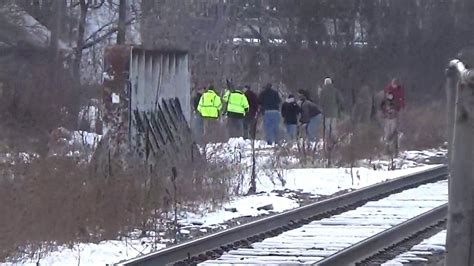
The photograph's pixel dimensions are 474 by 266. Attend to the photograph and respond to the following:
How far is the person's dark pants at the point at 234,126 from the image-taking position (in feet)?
101

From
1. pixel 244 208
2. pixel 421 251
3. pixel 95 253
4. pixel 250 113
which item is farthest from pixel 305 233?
pixel 250 113

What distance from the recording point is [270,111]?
30219mm

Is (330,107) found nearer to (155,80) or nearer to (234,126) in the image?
(234,126)

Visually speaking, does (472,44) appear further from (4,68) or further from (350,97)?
(4,68)

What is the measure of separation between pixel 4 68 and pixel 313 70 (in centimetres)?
1247

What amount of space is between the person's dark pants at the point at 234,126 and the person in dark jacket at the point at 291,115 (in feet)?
4.62

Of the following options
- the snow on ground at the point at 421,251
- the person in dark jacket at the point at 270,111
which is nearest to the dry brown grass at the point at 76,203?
the snow on ground at the point at 421,251

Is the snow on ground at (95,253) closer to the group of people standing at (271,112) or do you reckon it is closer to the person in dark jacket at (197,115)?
the person in dark jacket at (197,115)

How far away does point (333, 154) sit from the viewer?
81.7ft

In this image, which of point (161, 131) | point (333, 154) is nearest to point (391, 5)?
point (333, 154)

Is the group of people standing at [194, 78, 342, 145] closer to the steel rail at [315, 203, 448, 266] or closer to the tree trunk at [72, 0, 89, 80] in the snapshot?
the tree trunk at [72, 0, 89, 80]

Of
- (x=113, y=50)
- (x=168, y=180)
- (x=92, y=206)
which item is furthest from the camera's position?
(x=113, y=50)

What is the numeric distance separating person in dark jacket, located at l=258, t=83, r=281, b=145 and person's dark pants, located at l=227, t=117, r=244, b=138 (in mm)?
658

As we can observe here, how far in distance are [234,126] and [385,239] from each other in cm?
1778
